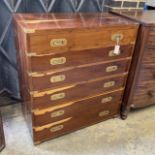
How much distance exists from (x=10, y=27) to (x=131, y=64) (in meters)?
0.97

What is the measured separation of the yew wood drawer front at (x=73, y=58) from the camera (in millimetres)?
1085

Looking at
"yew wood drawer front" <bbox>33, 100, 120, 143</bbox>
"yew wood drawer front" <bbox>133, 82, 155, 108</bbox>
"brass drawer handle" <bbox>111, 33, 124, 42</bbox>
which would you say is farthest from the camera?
"yew wood drawer front" <bbox>133, 82, 155, 108</bbox>

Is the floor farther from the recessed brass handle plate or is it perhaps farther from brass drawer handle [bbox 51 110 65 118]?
the recessed brass handle plate

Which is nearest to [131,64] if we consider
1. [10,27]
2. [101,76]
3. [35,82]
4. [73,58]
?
[101,76]

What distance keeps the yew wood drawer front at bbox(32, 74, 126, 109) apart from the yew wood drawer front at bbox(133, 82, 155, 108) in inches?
7.0

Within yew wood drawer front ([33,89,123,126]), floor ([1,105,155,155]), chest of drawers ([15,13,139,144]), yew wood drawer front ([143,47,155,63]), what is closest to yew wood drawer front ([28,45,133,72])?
chest of drawers ([15,13,139,144])

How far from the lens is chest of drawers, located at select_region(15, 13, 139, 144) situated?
1.07 meters

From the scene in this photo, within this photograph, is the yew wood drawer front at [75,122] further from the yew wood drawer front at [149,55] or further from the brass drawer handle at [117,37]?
the brass drawer handle at [117,37]

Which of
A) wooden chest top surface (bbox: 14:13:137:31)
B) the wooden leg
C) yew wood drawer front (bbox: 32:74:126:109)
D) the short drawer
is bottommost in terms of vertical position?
the wooden leg

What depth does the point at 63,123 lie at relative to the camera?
4.65 ft

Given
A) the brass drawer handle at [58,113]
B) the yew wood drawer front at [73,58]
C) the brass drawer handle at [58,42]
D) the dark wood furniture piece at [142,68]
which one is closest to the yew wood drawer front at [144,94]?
the dark wood furniture piece at [142,68]

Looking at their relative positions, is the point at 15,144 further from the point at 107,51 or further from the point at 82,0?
the point at 82,0

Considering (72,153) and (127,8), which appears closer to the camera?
(72,153)

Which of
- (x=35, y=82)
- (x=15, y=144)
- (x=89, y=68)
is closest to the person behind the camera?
(x=35, y=82)
